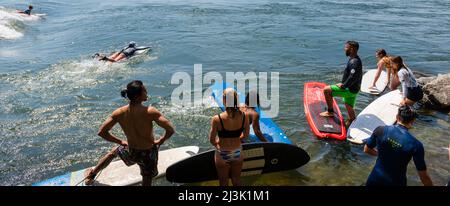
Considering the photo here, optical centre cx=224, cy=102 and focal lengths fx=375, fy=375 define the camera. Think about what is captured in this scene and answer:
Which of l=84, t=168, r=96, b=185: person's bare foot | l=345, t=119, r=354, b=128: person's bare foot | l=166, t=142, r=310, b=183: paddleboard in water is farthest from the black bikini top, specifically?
l=345, t=119, r=354, b=128: person's bare foot

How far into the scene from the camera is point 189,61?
17797mm

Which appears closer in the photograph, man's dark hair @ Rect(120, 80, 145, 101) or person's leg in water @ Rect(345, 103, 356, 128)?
man's dark hair @ Rect(120, 80, 145, 101)

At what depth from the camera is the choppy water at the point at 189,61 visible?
8469 mm

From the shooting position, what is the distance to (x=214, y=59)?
18.0 metres

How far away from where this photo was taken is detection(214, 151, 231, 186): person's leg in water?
5824 mm

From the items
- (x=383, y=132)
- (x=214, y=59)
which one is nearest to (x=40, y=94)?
(x=214, y=59)

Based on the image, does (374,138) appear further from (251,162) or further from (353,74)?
(353,74)

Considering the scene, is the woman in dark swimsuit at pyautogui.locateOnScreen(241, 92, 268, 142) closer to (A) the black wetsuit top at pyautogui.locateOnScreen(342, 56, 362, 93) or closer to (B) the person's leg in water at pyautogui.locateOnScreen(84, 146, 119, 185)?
(B) the person's leg in water at pyautogui.locateOnScreen(84, 146, 119, 185)

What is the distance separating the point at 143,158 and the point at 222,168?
4.09 ft

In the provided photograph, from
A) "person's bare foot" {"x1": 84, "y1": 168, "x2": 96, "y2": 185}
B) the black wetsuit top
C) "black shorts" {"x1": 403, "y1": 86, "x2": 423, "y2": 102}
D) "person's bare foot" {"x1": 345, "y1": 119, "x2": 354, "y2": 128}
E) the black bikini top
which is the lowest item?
"person's bare foot" {"x1": 84, "y1": 168, "x2": 96, "y2": 185}

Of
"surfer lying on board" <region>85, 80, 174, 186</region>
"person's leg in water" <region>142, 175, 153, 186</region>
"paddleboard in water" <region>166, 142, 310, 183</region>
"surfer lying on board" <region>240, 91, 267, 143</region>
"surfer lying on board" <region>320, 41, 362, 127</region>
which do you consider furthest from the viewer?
"surfer lying on board" <region>320, 41, 362, 127</region>

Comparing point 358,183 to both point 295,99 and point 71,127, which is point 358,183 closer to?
point 295,99

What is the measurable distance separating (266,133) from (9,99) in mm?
8810

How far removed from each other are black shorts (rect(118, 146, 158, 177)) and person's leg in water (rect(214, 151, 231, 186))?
3.21ft
